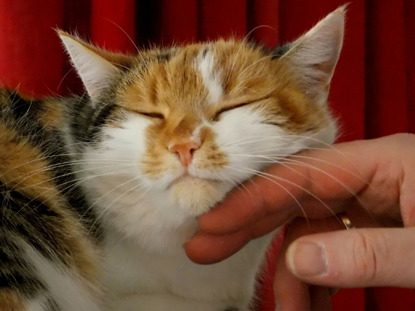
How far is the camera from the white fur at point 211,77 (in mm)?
765

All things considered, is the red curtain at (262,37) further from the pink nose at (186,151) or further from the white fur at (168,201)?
the pink nose at (186,151)

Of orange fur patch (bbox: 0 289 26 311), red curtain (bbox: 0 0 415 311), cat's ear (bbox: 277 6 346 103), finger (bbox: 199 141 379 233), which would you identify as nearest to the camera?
orange fur patch (bbox: 0 289 26 311)

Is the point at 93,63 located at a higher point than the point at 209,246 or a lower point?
higher

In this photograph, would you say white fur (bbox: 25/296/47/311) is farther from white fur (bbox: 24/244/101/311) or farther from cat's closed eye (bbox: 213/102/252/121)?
cat's closed eye (bbox: 213/102/252/121)

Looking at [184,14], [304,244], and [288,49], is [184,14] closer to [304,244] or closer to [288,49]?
[288,49]

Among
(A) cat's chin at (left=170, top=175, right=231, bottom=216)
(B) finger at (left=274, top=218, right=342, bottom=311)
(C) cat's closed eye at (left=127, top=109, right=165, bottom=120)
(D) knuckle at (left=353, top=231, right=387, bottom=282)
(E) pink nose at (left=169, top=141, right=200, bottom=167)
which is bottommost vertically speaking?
(B) finger at (left=274, top=218, right=342, bottom=311)

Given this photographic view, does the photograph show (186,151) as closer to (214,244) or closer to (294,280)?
(214,244)

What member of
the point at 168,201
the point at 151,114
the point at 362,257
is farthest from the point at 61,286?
the point at 362,257

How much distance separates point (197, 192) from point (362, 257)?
0.23m

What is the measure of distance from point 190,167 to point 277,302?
33 centimetres

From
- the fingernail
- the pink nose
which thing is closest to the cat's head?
the pink nose

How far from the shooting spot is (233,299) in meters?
0.92

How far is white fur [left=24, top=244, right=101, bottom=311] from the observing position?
662 mm

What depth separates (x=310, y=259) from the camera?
610 mm
